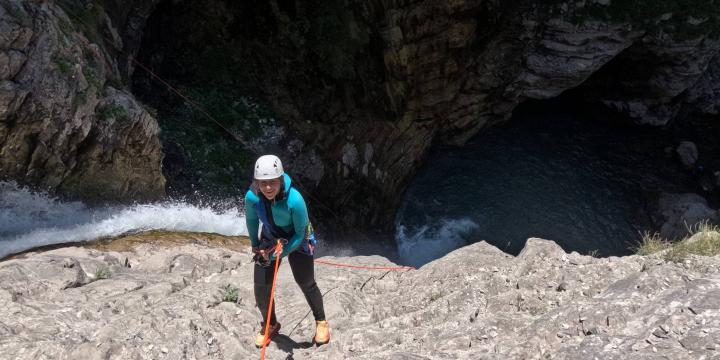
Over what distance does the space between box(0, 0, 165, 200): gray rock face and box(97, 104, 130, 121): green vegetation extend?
0.8 inches

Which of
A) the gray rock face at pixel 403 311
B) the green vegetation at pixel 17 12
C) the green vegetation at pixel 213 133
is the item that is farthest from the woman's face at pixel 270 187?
the green vegetation at pixel 213 133

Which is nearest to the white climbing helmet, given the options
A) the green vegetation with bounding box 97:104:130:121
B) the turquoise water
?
the green vegetation with bounding box 97:104:130:121

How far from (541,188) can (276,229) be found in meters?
19.7

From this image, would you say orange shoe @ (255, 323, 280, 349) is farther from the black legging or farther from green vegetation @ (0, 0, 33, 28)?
green vegetation @ (0, 0, 33, 28)

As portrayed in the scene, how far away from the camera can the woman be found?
483cm

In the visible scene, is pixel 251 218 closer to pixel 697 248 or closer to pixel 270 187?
pixel 270 187

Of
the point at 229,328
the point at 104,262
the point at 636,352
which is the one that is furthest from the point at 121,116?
the point at 636,352

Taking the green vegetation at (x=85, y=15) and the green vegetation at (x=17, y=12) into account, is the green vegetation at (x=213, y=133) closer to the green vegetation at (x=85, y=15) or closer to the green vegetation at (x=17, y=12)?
the green vegetation at (x=85, y=15)

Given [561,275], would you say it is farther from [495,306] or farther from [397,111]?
[397,111]

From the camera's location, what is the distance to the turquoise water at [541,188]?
21.2 metres

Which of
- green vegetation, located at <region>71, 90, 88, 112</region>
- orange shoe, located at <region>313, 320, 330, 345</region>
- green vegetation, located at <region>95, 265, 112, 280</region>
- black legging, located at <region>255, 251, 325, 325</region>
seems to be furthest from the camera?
green vegetation, located at <region>71, 90, 88, 112</region>

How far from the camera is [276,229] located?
17.7ft

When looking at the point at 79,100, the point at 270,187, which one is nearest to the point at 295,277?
the point at 270,187

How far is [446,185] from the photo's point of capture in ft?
76.2
